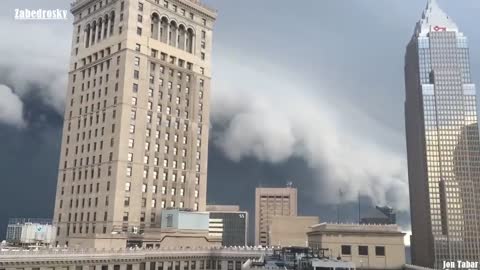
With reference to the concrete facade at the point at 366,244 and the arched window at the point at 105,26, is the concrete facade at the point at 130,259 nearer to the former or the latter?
the concrete facade at the point at 366,244

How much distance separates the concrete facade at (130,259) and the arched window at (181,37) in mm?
57350

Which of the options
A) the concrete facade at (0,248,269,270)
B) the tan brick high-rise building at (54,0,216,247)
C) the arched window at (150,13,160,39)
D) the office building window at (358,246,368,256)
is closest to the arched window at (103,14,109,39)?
the tan brick high-rise building at (54,0,216,247)

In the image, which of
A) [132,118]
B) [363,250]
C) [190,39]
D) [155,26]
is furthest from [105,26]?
[363,250]

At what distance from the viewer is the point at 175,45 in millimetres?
133000

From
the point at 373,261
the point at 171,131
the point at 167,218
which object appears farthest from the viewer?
the point at 171,131

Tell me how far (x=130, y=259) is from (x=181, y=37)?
68.1 metres

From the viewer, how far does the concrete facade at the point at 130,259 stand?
7481 cm

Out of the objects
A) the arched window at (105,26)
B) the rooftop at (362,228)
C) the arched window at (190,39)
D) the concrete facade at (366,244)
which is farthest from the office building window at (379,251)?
the arched window at (105,26)

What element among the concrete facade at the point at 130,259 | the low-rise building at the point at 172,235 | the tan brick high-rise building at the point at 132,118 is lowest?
the concrete facade at the point at 130,259

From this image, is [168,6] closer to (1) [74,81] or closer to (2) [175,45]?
(2) [175,45]

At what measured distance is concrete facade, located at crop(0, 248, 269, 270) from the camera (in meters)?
74.8

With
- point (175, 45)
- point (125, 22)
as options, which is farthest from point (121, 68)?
point (175, 45)

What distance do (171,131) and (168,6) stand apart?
35459 millimetres

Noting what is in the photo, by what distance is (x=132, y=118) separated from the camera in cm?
11750
